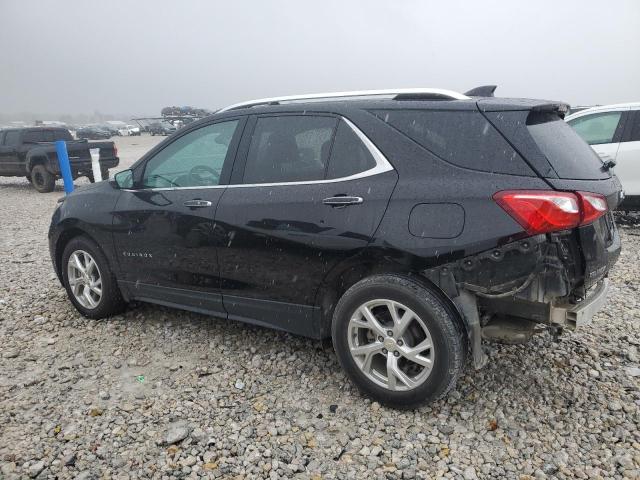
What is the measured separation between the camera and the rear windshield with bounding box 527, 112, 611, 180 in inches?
101

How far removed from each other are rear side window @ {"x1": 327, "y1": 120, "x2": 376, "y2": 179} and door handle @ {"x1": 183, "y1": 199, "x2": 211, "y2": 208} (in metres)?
0.91

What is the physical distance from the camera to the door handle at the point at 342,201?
283 centimetres

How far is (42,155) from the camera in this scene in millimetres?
13312

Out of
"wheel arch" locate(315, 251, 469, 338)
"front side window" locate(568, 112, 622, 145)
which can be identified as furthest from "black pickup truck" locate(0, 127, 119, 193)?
"wheel arch" locate(315, 251, 469, 338)

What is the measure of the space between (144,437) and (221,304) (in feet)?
3.34

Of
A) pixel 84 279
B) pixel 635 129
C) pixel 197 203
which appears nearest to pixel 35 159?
pixel 84 279

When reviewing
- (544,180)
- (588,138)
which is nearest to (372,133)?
(544,180)

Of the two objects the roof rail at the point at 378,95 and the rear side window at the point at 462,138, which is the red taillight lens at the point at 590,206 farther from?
the roof rail at the point at 378,95

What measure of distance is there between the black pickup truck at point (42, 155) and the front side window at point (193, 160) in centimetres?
1047

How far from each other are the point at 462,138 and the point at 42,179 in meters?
13.5

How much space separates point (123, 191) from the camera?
13.0 feet

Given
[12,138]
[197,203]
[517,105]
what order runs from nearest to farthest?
[517,105] < [197,203] < [12,138]

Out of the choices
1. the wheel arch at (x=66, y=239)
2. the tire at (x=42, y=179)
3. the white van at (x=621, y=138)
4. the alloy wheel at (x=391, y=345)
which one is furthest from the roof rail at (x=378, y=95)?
the tire at (x=42, y=179)

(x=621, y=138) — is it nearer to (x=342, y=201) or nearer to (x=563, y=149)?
(x=563, y=149)
